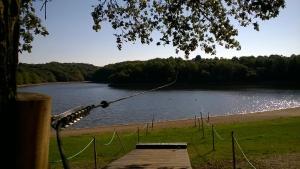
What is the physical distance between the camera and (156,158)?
11094mm

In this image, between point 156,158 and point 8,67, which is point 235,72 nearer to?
point 156,158

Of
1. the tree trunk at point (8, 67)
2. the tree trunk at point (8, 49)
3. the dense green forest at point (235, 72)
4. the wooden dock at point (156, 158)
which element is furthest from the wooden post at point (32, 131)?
the dense green forest at point (235, 72)

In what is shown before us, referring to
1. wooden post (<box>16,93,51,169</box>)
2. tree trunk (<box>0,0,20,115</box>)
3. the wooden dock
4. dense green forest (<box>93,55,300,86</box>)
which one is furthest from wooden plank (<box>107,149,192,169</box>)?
dense green forest (<box>93,55,300,86</box>)

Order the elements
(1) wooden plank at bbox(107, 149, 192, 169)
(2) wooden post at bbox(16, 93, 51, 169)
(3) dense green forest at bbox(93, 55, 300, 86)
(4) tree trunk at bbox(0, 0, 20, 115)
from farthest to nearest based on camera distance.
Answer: (3) dense green forest at bbox(93, 55, 300, 86), (1) wooden plank at bbox(107, 149, 192, 169), (4) tree trunk at bbox(0, 0, 20, 115), (2) wooden post at bbox(16, 93, 51, 169)

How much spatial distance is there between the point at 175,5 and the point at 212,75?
6684 inches

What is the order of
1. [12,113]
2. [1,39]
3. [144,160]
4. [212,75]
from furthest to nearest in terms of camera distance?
1. [212,75]
2. [144,160]
3. [1,39]
4. [12,113]

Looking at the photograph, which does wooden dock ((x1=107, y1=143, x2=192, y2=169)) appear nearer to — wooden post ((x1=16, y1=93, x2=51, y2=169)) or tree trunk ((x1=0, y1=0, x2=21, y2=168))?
tree trunk ((x1=0, y1=0, x2=21, y2=168))

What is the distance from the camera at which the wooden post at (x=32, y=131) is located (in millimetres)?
2172

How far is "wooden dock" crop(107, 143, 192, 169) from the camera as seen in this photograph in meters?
9.81

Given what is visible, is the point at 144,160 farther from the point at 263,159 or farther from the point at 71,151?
the point at 71,151

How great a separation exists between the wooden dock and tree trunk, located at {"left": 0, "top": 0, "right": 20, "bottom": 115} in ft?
23.5

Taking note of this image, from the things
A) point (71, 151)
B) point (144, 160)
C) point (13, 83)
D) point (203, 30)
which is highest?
point (203, 30)

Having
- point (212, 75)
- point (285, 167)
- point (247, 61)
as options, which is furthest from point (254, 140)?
point (247, 61)

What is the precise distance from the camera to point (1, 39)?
97.3 inches
